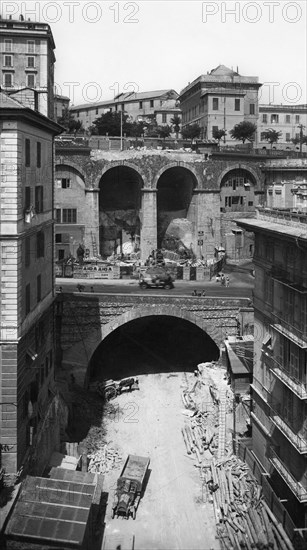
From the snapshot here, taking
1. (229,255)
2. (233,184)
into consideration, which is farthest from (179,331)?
(233,184)

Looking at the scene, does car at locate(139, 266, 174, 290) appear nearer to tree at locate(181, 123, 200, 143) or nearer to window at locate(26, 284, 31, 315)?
window at locate(26, 284, 31, 315)

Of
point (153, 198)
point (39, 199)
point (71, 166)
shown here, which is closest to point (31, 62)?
point (71, 166)

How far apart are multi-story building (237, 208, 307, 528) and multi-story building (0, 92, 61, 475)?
11.3m

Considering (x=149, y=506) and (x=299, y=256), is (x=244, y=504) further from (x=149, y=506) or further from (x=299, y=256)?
(x=299, y=256)

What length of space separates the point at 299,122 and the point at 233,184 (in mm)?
51127

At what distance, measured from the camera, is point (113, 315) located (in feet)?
153

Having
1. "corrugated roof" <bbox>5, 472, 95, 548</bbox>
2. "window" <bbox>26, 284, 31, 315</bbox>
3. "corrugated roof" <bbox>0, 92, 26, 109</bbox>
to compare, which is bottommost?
"corrugated roof" <bbox>5, 472, 95, 548</bbox>

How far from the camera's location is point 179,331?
2172 inches

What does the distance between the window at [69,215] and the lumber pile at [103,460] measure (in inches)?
1366

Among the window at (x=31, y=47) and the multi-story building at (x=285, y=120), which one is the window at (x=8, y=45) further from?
the multi-story building at (x=285, y=120)

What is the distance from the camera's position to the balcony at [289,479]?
93.4ft

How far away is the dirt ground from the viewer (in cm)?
3089

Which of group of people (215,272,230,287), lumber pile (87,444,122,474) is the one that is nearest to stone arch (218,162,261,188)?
group of people (215,272,230,287)

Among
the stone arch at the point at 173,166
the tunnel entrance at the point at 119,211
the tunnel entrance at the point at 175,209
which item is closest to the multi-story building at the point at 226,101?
the tunnel entrance at the point at 175,209
